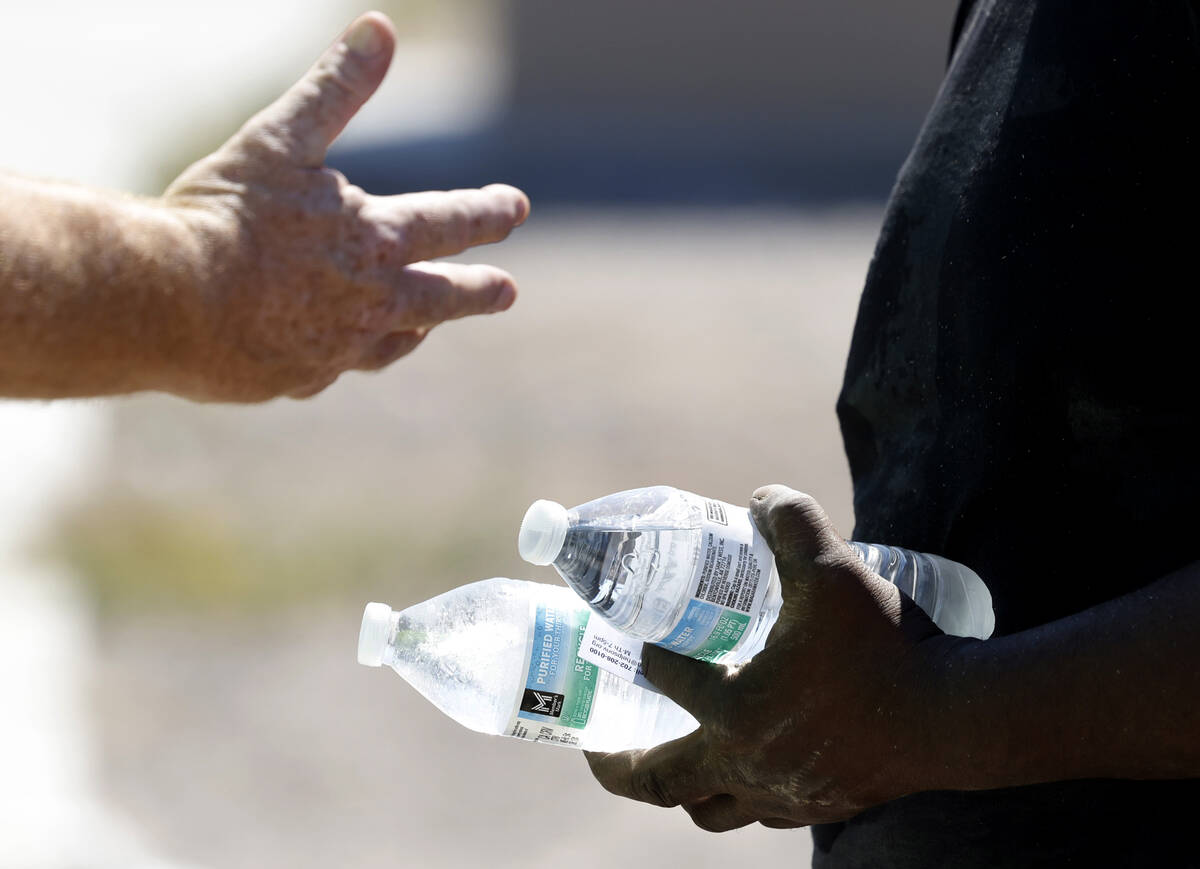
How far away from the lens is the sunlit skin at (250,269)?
154cm

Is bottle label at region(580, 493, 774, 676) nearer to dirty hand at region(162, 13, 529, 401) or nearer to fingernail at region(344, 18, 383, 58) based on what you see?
dirty hand at region(162, 13, 529, 401)

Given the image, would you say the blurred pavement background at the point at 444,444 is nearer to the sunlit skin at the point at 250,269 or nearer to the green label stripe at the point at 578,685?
the green label stripe at the point at 578,685

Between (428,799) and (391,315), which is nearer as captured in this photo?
(391,315)

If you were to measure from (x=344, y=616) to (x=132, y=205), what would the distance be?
376 cm

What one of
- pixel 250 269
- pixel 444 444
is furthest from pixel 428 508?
pixel 250 269

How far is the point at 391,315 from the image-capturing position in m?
1.82

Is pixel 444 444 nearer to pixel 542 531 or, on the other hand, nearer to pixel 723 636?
pixel 542 531

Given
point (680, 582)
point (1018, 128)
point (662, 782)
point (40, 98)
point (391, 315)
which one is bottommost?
point (40, 98)

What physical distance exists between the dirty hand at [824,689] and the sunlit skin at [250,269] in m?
0.61

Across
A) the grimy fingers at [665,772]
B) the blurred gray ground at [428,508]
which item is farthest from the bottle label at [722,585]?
the blurred gray ground at [428,508]

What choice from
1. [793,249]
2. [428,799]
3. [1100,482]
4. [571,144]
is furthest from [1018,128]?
[571,144]

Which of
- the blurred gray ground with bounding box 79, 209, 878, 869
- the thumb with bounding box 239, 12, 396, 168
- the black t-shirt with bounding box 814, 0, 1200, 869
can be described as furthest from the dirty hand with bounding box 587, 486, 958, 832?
the blurred gray ground with bounding box 79, 209, 878, 869

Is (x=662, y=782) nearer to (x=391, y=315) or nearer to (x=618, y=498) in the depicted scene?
(x=618, y=498)

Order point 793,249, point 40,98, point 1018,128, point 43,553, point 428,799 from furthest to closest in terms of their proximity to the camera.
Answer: point 40,98, point 793,249, point 43,553, point 428,799, point 1018,128
